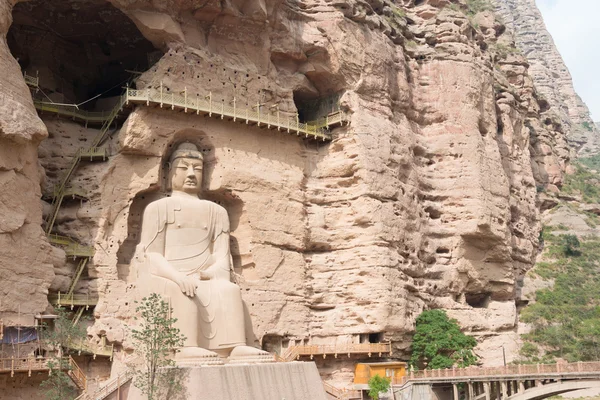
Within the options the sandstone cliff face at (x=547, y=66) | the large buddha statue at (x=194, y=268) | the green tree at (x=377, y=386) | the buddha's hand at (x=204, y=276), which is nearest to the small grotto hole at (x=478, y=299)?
the green tree at (x=377, y=386)

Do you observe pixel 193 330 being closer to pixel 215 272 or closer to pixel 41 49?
pixel 215 272

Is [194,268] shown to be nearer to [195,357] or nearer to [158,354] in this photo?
[195,357]

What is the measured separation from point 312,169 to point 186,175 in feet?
19.8

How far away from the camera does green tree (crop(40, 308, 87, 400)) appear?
18455mm

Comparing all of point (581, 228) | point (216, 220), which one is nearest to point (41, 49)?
point (216, 220)

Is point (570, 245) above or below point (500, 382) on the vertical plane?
above

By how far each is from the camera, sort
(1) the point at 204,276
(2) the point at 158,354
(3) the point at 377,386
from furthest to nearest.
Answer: (3) the point at 377,386 → (1) the point at 204,276 → (2) the point at 158,354

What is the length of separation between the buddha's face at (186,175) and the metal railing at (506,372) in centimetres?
A: 992

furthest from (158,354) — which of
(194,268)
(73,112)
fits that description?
(73,112)

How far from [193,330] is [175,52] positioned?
34.6ft

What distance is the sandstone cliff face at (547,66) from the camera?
273 feet

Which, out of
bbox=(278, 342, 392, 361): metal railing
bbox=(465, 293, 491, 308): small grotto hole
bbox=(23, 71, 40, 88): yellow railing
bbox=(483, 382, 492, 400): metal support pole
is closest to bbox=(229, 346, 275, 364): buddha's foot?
bbox=(278, 342, 392, 361): metal railing

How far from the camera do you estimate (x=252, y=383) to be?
62.4ft

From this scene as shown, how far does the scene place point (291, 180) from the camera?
86.7ft
